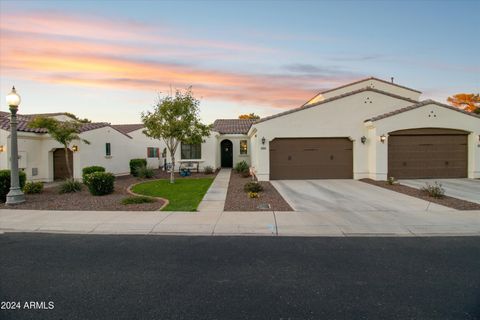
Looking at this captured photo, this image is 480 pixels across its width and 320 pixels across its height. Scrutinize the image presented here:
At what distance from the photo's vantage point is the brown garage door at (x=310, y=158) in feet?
54.4

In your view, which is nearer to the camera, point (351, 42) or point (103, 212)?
point (103, 212)

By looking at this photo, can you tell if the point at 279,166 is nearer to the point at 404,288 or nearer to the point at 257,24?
the point at 257,24

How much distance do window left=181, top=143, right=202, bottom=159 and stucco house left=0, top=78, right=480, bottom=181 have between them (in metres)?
6.63

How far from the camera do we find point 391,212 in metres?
8.51

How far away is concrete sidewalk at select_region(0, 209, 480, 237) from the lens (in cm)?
673

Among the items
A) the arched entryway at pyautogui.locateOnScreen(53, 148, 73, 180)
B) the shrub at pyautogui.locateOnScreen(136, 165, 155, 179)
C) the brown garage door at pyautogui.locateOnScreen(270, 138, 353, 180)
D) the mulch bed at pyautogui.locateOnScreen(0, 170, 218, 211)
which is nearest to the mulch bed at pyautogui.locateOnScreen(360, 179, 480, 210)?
the brown garage door at pyautogui.locateOnScreen(270, 138, 353, 180)

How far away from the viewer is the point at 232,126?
27.2m

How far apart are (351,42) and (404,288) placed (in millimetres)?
14880

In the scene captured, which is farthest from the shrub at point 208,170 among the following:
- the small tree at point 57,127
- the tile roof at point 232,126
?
the small tree at point 57,127

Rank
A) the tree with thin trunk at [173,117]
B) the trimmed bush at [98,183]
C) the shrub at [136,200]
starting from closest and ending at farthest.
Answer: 1. the shrub at [136,200]
2. the trimmed bush at [98,183]
3. the tree with thin trunk at [173,117]

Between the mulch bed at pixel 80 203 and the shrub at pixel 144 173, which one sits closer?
the mulch bed at pixel 80 203

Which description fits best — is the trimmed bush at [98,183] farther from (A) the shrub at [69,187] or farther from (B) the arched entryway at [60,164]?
(B) the arched entryway at [60,164]

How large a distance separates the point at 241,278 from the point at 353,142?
14.5 meters

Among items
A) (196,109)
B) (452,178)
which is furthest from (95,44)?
(452,178)
